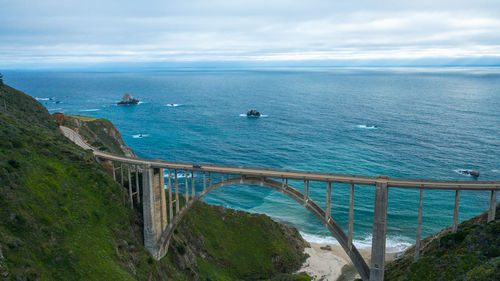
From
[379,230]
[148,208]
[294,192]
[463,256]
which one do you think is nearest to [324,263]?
[294,192]

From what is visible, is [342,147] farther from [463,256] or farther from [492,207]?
[463,256]

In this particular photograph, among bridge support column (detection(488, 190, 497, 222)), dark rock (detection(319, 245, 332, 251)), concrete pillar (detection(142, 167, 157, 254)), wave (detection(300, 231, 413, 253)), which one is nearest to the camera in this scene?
bridge support column (detection(488, 190, 497, 222))

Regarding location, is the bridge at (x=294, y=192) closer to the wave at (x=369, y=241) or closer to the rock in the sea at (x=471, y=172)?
the wave at (x=369, y=241)

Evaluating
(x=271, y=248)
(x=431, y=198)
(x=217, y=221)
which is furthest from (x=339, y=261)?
(x=431, y=198)

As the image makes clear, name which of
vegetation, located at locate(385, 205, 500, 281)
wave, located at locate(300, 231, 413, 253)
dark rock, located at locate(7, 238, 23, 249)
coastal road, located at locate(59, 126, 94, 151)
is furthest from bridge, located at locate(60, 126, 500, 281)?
wave, located at locate(300, 231, 413, 253)

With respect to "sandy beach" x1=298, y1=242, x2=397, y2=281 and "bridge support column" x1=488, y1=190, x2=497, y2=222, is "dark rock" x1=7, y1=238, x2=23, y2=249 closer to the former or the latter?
"sandy beach" x1=298, y1=242, x2=397, y2=281

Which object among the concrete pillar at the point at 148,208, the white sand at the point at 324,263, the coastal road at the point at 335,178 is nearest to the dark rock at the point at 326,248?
the white sand at the point at 324,263

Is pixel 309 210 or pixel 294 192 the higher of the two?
pixel 294 192
